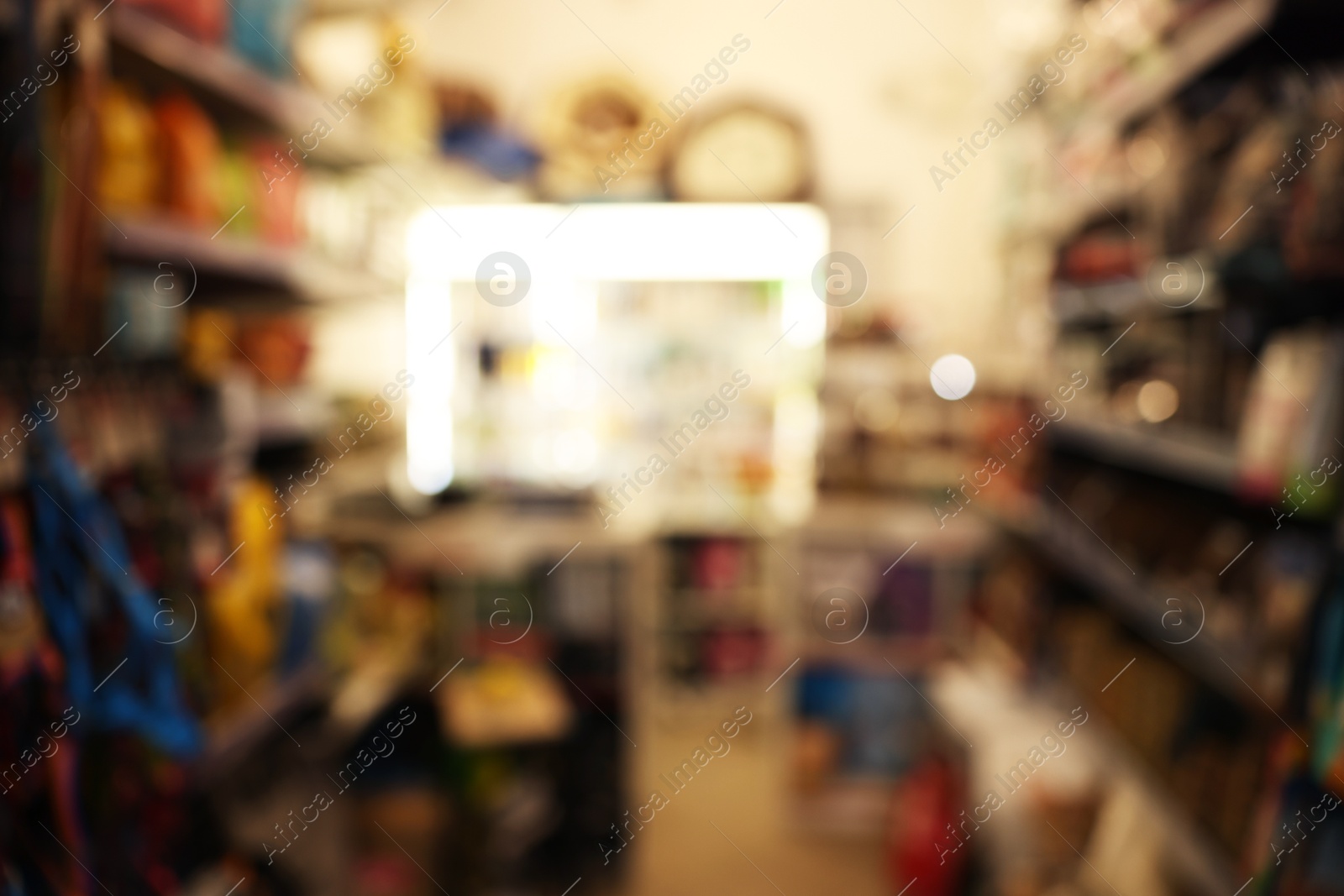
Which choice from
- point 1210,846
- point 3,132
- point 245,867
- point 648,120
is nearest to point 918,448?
point 648,120

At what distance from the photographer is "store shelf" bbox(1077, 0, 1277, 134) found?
157cm

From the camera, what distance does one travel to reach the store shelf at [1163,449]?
174cm

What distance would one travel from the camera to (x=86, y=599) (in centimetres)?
129

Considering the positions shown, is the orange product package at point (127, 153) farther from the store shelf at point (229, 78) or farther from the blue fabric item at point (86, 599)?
the blue fabric item at point (86, 599)

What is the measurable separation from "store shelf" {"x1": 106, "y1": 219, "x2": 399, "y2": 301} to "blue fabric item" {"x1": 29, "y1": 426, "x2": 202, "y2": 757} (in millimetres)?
509

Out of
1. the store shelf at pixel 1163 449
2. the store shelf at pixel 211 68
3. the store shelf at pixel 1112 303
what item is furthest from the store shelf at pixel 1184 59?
the store shelf at pixel 211 68

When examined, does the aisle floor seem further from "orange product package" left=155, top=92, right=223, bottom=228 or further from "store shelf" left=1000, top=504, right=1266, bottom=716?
"orange product package" left=155, top=92, right=223, bottom=228

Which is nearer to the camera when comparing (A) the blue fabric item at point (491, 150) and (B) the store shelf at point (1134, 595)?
(B) the store shelf at point (1134, 595)

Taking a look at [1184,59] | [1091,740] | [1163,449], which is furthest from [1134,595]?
[1184,59]

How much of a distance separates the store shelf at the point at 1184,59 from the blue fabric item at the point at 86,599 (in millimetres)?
1877

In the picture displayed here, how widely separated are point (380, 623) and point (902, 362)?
2.59 metres

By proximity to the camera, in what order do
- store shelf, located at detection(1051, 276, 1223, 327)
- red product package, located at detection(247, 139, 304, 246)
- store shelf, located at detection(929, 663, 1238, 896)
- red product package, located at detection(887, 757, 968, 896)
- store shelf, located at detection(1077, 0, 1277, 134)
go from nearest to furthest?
store shelf, located at detection(1077, 0, 1277, 134), store shelf, located at detection(929, 663, 1238, 896), store shelf, located at detection(1051, 276, 1223, 327), red product package, located at detection(247, 139, 304, 246), red product package, located at detection(887, 757, 968, 896)

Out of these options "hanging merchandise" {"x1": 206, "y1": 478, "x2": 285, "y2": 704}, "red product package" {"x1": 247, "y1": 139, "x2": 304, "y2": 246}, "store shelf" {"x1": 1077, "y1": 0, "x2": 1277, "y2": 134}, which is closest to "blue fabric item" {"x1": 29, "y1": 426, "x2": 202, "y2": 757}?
"hanging merchandise" {"x1": 206, "y1": 478, "x2": 285, "y2": 704}

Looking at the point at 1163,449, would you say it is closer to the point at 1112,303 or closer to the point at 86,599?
the point at 1112,303
